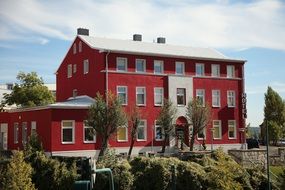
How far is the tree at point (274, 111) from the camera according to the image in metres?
70.7

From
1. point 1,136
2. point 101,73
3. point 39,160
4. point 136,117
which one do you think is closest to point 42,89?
point 1,136

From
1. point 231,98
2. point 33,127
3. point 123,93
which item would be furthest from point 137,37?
point 33,127

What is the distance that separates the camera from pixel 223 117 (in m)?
53.5

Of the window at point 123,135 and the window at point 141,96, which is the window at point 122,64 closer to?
the window at point 141,96

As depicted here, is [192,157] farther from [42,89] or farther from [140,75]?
[42,89]

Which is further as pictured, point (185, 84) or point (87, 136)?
point (185, 84)

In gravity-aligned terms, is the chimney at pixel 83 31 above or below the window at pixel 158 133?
above

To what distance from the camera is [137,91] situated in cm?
4825

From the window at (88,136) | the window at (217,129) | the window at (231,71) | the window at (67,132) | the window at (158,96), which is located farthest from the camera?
the window at (231,71)

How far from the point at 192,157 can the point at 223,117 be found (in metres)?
21.8

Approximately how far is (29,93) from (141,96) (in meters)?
19.8

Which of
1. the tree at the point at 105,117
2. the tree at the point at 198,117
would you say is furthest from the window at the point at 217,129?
the tree at the point at 105,117

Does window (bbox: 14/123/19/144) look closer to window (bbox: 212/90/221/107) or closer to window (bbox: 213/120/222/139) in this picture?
window (bbox: 213/120/222/139)

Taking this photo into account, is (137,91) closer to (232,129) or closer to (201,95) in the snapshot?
(201,95)
